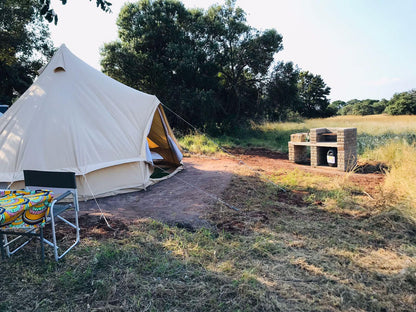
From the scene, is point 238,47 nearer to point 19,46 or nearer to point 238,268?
point 19,46

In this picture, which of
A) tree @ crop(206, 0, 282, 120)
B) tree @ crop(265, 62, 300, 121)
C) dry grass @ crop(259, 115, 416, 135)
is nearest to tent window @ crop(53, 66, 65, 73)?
tree @ crop(206, 0, 282, 120)


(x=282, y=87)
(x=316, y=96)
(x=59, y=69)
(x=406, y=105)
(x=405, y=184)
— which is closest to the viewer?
(x=405, y=184)

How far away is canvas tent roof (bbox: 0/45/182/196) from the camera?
5.16 meters

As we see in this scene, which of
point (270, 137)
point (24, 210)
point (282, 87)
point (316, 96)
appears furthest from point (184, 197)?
point (316, 96)

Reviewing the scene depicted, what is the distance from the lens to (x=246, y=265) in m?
2.93

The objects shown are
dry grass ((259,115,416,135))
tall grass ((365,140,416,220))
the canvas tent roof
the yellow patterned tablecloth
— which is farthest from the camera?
dry grass ((259,115,416,135))

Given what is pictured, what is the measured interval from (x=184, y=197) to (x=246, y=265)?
8.38ft

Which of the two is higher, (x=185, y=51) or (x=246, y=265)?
(x=185, y=51)

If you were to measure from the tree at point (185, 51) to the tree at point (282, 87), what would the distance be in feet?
1.81

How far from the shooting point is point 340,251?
318cm

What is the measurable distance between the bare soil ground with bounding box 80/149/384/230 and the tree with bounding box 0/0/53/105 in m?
8.97

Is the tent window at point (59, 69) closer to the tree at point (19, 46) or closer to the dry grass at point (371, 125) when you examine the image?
the tree at point (19, 46)

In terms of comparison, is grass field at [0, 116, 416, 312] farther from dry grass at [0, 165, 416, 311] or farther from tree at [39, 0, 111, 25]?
tree at [39, 0, 111, 25]

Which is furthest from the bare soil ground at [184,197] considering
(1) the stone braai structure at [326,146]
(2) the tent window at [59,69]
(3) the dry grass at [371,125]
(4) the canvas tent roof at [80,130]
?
(3) the dry grass at [371,125]
